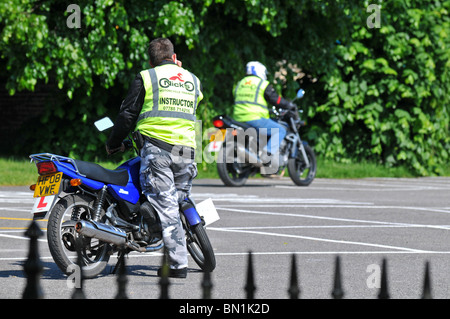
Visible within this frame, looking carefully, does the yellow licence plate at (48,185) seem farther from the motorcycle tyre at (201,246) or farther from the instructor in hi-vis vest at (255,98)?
the instructor in hi-vis vest at (255,98)

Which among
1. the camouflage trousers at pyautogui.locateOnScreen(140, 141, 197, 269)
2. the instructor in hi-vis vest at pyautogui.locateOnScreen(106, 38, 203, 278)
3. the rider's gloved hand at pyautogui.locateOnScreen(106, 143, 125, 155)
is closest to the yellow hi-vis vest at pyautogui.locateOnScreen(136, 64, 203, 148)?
the instructor in hi-vis vest at pyautogui.locateOnScreen(106, 38, 203, 278)

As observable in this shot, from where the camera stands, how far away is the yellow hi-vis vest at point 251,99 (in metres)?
14.7

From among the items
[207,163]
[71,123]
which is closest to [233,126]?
[207,163]

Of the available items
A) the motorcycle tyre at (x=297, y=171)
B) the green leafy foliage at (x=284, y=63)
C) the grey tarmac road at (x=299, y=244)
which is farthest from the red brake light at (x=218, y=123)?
the green leafy foliage at (x=284, y=63)

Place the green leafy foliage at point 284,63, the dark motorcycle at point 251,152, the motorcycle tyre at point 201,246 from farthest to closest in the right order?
the green leafy foliage at point 284,63
the dark motorcycle at point 251,152
the motorcycle tyre at point 201,246

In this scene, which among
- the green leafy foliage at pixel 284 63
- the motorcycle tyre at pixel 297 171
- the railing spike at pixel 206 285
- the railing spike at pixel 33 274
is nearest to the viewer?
the railing spike at pixel 33 274

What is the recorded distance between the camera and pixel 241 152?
14891mm

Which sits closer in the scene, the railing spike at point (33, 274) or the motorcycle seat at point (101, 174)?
the railing spike at point (33, 274)

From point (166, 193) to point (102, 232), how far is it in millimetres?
530

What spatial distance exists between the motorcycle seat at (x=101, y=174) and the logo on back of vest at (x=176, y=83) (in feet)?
2.50

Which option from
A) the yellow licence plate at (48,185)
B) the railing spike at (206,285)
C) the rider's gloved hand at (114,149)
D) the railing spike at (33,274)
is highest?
the rider's gloved hand at (114,149)

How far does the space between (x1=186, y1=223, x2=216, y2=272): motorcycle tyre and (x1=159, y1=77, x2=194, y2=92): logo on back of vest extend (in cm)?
102

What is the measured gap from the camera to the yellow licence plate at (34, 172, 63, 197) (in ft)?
21.7

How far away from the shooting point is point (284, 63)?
1898cm
